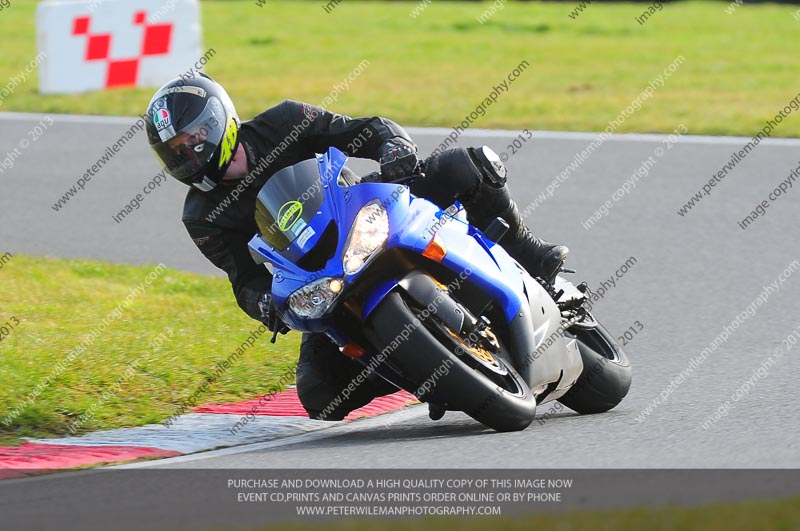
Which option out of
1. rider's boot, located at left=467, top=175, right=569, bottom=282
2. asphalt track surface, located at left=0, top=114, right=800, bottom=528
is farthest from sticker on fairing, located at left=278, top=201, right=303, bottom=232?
rider's boot, located at left=467, top=175, right=569, bottom=282

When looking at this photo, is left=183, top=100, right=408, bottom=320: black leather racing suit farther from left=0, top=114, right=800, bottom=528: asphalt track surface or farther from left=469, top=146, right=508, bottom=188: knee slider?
left=0, top=114, right=800, bottom=528: asphalt track surface

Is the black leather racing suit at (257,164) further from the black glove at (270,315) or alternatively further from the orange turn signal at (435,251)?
the orange turn signal at (435,251)

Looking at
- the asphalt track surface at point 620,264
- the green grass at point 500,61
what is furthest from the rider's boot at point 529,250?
the green grass at point 500,61

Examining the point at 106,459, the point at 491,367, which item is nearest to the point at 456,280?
the point at 491,367

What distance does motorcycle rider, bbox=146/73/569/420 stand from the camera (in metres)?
5.73

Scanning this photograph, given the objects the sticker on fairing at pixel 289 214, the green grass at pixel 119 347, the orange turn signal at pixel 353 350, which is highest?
the sticker on fairing at pixel 289 214

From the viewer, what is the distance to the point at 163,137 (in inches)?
225

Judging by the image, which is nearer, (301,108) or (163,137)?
(163,137)

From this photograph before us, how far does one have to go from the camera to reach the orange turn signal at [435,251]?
537 cm

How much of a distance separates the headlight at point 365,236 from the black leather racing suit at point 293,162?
0.69 meters

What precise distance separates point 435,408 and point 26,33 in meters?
17.9
